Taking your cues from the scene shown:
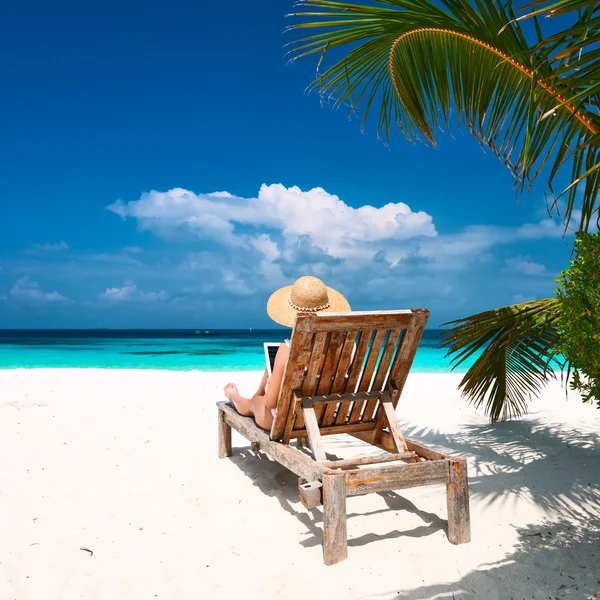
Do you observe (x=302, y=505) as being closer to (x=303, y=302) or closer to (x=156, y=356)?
(x=303, y=302)

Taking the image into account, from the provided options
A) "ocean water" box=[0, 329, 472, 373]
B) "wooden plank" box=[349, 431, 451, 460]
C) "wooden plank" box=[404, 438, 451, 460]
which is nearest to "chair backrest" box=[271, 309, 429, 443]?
"wooden plank" box=[349, 431, 451, 460]

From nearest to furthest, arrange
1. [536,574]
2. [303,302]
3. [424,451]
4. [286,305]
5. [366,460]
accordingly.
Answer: [536,574] < [366,460] < [424,451] < [303,302] < [286,305]

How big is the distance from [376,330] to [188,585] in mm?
1772

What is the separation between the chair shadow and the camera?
10.2 ft

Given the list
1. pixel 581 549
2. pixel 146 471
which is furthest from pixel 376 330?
pixel 146 471

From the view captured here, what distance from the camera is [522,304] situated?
3953 millimetres

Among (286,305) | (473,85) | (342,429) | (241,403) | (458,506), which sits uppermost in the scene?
(473,85)

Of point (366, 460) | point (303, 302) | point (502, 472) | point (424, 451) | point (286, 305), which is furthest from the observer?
point (502, 472)

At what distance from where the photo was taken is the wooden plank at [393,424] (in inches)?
134

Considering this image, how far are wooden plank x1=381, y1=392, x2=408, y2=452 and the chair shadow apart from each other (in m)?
0.46

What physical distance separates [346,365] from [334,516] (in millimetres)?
977

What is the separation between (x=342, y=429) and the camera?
366 cm

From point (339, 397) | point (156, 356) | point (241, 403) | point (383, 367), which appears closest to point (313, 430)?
point (339, 397)

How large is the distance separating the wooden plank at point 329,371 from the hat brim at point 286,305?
16.6 inches
